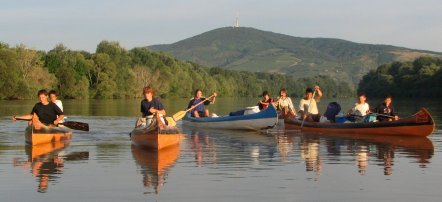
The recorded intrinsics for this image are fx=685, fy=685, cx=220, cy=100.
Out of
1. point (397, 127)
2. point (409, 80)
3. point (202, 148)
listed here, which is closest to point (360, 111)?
point (397, 127)

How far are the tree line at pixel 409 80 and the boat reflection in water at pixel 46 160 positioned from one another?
313ft

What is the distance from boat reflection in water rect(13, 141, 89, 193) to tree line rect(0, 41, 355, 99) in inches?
2426

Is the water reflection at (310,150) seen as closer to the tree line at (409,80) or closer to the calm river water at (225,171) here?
the calm river water at (225,171)

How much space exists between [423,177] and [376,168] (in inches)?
56.8

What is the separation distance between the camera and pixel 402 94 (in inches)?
4594

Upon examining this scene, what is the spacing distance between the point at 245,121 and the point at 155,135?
9.71 metres

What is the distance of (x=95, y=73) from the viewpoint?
96.4 m

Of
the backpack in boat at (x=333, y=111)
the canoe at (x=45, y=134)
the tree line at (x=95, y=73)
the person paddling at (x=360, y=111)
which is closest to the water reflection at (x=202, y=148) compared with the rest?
the canoe at (x=45, y=134)

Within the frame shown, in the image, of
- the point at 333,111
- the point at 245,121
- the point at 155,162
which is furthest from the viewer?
the point at 245,121

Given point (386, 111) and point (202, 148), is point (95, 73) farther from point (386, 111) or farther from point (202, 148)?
point (202, 148)

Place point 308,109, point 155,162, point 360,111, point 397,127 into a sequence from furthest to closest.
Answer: point 308,109, point 360,111, point 397,127, point 155,162

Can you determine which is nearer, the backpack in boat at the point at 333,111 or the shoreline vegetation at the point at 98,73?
the backpack in boat at the point at 333,111

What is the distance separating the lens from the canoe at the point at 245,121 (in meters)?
25.4

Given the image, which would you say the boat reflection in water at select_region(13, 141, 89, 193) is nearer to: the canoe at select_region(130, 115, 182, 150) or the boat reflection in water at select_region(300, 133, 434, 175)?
the canoe at select_region(130, 115, 182, 150)
